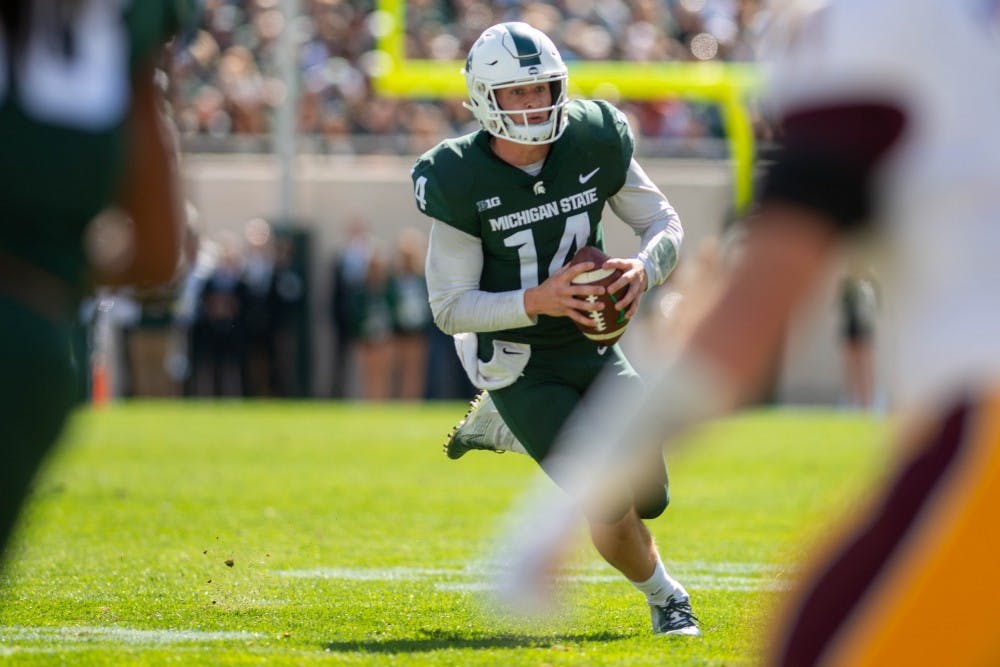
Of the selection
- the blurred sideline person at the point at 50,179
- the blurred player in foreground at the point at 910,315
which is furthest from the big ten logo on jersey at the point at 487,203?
the blurred player in foreground at the point at 910,315

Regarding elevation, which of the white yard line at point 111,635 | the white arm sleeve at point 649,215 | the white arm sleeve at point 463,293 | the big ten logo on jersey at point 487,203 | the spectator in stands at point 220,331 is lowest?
the spectator in stands at point 220,331

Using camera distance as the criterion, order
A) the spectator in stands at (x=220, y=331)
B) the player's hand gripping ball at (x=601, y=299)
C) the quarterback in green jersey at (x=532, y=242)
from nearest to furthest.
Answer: the player's hand gripping ball at (x=601, y=299)
the quarterback in green jersey at (x=532, y=242)
the spectator in stands at (x=220, y=331)

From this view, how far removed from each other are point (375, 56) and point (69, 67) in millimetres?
17090

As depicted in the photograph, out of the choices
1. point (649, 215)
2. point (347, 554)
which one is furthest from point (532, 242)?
point (347, 554)

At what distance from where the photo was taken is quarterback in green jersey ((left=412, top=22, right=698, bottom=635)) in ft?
16.0

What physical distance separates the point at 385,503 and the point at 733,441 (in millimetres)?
4697

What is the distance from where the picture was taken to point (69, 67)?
2.24 m

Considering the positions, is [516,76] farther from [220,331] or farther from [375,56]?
[375,56]

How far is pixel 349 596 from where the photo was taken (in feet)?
18.2

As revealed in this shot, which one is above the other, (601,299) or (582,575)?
(601,299)

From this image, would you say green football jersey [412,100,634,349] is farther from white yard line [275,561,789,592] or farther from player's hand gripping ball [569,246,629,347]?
white yard line [275,561,789,592]

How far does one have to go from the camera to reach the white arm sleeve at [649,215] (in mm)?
5027

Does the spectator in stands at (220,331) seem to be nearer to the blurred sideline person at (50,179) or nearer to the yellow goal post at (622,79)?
the yellow goal post at (622,79)

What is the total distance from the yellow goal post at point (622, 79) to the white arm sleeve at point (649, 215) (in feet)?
33.4
